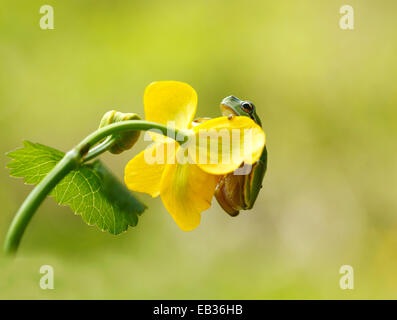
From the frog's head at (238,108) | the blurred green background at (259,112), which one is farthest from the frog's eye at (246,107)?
the blurred green background at (259,112)

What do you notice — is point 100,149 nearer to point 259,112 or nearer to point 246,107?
point 246,107

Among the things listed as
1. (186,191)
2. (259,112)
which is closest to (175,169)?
(186,191)

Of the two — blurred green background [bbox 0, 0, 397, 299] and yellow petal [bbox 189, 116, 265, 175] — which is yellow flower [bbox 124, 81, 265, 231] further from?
blurred green background [bbox 0, 0, 397, 299]

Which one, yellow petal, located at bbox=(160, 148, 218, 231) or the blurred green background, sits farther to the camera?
the blurred green background

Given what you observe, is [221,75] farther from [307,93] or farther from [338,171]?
[338,171]

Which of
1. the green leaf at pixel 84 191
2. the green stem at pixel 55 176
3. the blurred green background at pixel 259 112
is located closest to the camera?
the green stem at pixel 55 176

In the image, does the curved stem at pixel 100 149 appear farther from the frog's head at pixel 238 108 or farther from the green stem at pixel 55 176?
the frog's head at pixel 238 108

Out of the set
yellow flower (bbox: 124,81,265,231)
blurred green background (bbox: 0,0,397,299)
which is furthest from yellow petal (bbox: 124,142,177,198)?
blurred green background (bbox: 0,0,397,299)
